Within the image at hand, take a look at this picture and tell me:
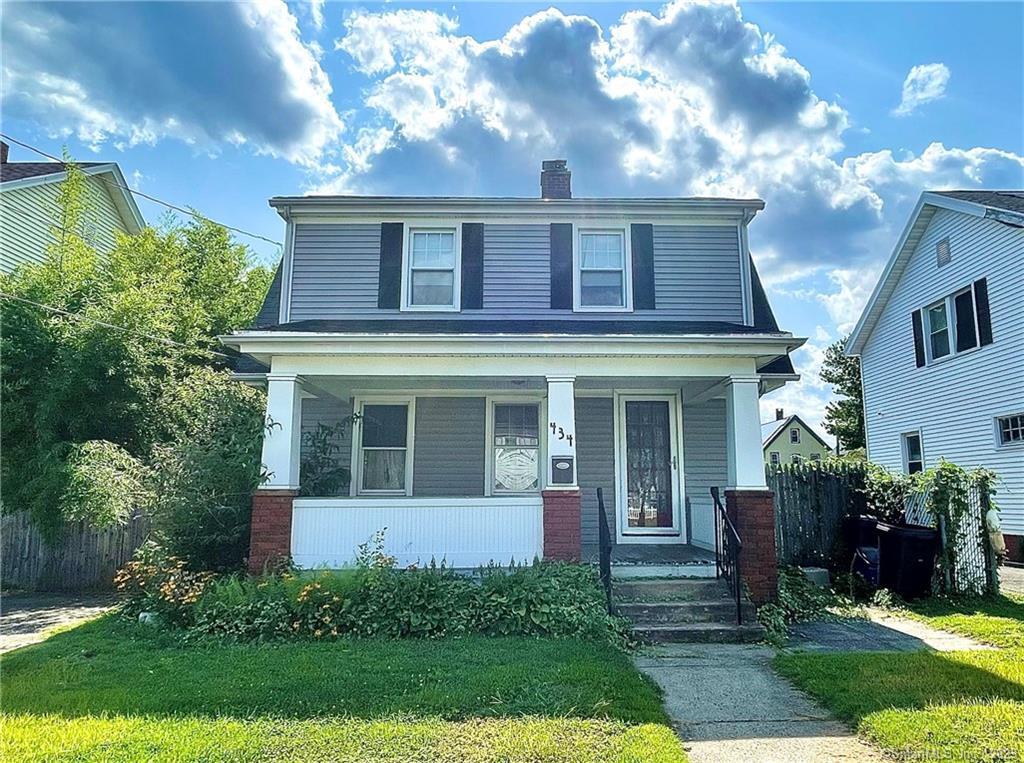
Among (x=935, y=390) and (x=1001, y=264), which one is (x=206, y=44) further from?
(x=935, y=390)

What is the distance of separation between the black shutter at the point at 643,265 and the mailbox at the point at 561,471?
124 inches

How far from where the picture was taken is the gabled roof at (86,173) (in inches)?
535

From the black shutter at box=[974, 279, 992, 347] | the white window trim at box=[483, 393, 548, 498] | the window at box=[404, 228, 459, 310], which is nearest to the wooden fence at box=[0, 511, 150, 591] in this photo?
the white window trim at box=[483, 393, 548, 498]

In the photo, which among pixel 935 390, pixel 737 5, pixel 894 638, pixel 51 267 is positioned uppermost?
pixel 737 5

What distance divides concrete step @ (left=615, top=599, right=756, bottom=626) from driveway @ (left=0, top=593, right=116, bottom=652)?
255 inches

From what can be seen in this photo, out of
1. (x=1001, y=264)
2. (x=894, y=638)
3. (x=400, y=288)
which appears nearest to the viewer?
(x=894, y=638)

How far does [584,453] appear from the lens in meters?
9.66

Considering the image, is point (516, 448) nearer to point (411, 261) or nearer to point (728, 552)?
point (411, 261)

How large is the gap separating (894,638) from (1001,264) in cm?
968

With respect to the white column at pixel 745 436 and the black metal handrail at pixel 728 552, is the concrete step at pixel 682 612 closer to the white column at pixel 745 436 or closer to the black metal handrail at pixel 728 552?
the black metal handrail at pixel 728 552

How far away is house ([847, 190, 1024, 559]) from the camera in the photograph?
40.9 ft

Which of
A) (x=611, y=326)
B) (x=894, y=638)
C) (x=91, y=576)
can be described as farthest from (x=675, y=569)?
(x=91, y=576)

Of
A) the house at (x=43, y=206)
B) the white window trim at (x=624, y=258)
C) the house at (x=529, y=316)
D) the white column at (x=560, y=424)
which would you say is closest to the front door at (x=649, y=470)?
the house at (x=529, y=316)

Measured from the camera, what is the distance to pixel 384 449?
32.1ft
